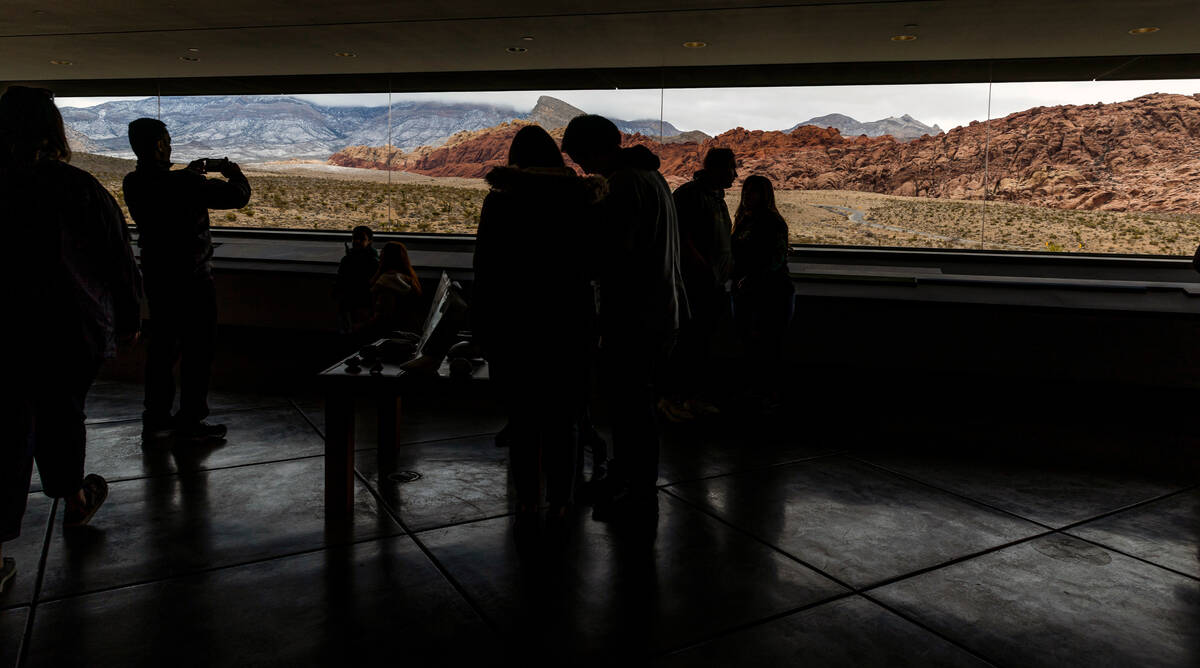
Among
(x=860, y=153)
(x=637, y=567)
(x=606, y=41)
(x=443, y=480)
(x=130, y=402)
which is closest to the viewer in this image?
(x=637, y=567)

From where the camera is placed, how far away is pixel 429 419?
15.6 feet

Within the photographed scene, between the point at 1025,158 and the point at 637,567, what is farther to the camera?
the point at 1025,158

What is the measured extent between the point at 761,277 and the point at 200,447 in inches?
136

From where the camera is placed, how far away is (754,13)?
4.94 meters

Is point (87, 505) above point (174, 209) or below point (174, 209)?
below

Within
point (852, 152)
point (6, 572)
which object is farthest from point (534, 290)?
point (852, 152)

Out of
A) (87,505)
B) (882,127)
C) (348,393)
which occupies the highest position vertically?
(882,127)

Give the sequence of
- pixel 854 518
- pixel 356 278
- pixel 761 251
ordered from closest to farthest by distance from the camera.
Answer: pixel 854 518 → pixel 761 251 → pixel 356 278

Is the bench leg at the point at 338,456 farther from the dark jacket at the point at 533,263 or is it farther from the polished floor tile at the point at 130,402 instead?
the polished floor tile at the point at 130,402

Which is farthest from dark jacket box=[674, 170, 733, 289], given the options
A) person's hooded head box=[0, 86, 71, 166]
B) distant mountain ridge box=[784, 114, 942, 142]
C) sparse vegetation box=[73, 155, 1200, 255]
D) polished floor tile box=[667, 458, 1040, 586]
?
person's hooded head box=[0, 86, 71, 166]

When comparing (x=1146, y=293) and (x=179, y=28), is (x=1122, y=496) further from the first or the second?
(x=179, y=28)

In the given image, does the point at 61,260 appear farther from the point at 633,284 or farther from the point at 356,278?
the point at 356,278

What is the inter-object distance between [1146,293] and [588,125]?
4635 mm

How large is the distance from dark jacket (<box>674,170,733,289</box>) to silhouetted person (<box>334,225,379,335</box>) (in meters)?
2.41
